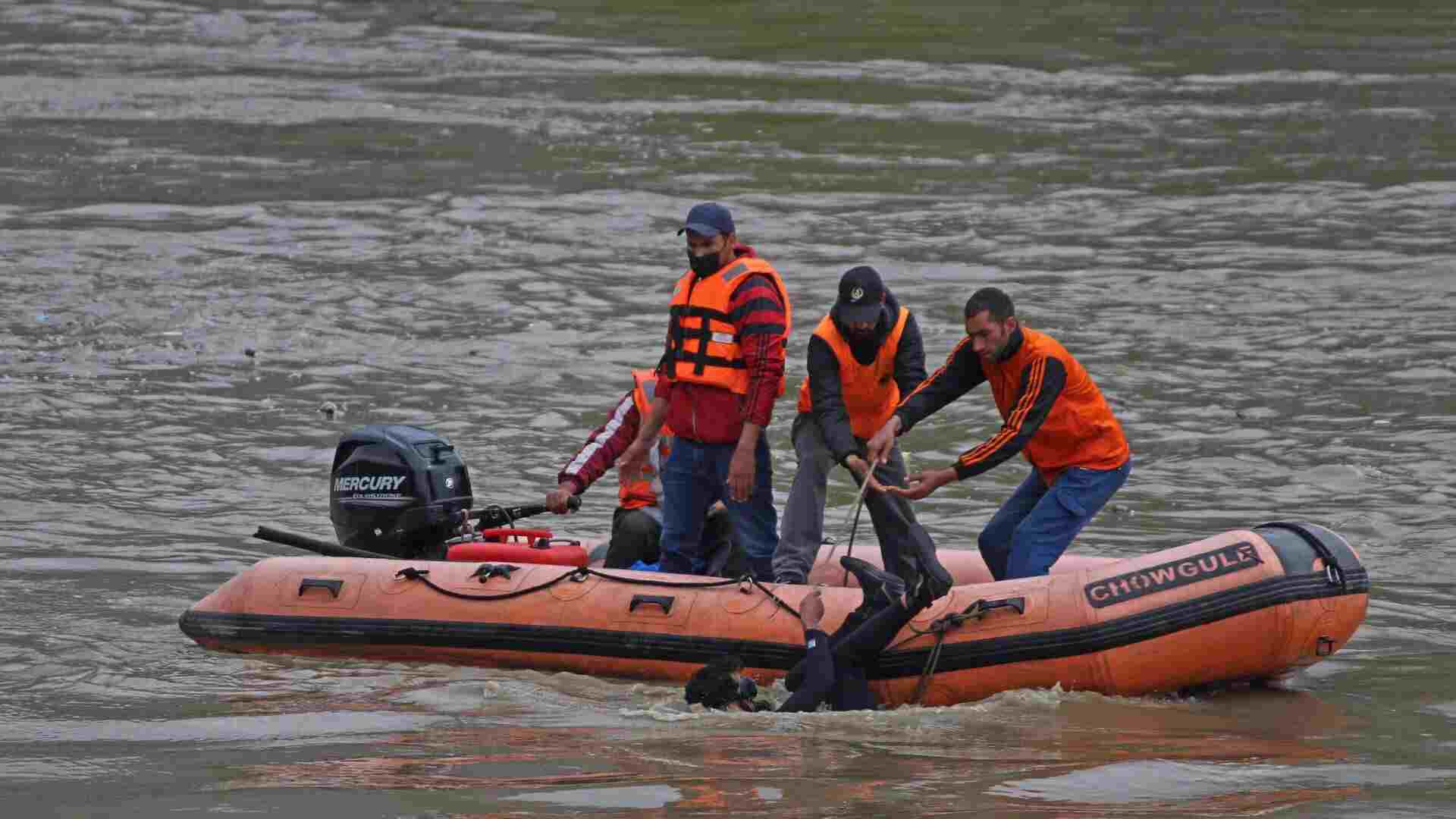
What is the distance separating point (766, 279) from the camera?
7.79m

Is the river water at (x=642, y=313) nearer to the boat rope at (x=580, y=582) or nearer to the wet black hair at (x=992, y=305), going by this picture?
the boat rope at (x=580, y=582)

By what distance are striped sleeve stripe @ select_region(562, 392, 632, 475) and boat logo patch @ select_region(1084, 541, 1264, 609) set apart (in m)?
2.02

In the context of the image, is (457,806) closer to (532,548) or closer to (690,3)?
(532,548)

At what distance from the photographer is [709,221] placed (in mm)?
7727

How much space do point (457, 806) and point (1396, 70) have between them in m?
20.5

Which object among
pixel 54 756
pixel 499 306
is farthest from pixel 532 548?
pixel 499 306

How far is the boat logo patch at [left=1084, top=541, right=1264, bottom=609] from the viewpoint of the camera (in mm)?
7215

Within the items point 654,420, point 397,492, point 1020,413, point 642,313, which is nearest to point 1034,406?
point 1020,413

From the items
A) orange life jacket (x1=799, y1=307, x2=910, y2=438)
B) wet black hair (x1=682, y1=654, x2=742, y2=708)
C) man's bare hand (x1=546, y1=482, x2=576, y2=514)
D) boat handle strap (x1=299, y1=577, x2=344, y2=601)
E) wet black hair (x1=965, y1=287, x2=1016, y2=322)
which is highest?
wet black hair (x1=965, y1=287, x2=1016, y2=322)

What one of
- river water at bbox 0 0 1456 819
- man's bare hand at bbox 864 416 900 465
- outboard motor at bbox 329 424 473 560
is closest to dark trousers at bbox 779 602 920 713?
river water at bbox 0 0 1456 819

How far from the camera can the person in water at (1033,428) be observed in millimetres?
7289

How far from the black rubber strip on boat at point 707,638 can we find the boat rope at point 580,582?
11 centimetres

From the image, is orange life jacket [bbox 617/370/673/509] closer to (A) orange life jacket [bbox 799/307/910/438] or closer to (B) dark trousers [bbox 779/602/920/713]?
(A) orange life jacket [bbox 799/307/910/438]

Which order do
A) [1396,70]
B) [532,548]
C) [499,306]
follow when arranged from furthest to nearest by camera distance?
1. [1396,70]
2. [499,306]
3. [532,548]
